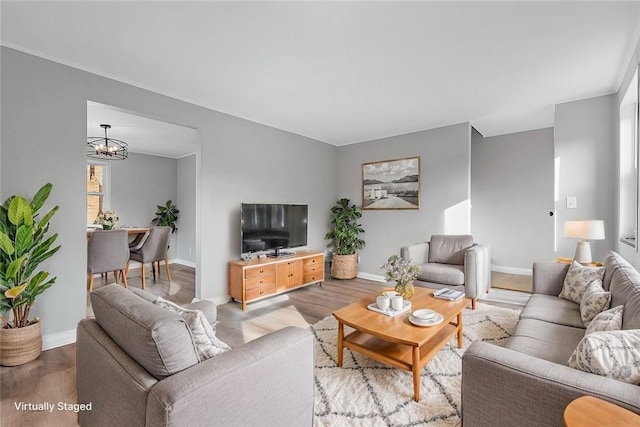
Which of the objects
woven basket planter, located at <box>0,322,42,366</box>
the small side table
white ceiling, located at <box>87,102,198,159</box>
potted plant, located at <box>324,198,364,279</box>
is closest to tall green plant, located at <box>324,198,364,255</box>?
potted plant, located at <box>324,198,364,279</box>

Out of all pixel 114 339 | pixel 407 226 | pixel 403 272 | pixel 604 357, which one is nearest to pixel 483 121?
pixel 407 226

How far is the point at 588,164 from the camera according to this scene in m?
3.25

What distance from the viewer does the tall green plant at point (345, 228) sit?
16.4ft

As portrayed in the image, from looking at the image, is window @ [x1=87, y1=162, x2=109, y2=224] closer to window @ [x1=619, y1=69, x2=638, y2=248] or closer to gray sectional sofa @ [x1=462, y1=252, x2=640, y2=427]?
gray sectional sofa @ [x1=462, y1=252, x2=640, y2=427]

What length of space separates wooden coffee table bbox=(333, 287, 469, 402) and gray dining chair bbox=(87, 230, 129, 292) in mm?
3266

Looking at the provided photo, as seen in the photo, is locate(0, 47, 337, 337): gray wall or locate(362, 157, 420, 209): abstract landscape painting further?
locate(362, 157, 420, 209): abstract landscape painting

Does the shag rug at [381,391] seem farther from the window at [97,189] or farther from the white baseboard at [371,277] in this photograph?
the window at [97,189]

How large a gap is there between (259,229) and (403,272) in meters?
2.24

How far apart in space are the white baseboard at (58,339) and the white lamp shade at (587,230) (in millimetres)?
4762

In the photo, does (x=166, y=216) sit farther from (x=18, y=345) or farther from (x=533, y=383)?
(x=533, y=383)

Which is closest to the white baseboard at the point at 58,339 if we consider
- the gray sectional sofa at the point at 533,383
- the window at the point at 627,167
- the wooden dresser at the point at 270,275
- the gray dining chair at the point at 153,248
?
the wooden dresser at the point at 270,275

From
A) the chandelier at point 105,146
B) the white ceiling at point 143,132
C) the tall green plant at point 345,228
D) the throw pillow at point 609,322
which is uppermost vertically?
the white ceiling at point 143,132

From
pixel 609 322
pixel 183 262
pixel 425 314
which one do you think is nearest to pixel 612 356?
pixel 609 322

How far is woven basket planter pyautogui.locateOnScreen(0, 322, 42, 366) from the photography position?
2.15 meters
